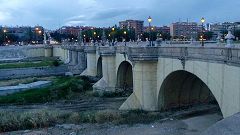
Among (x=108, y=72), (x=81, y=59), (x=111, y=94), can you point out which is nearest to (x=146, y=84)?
(x=111, y=94)

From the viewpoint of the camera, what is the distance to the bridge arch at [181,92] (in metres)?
22.6

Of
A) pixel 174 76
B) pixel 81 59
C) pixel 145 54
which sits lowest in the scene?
pixel 81 59

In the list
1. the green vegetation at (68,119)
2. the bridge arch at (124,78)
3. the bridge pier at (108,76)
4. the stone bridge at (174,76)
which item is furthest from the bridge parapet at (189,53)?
the bridge pier at (108,76)

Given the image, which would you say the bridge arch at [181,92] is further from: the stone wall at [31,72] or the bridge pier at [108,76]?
the stone wall at [31,72]

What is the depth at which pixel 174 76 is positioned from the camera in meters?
21.8

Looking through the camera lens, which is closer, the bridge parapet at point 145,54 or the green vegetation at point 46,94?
the bridge parapet at point 145,54

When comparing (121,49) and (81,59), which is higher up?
(121,49)

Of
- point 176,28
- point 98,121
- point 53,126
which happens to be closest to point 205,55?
point 98,121

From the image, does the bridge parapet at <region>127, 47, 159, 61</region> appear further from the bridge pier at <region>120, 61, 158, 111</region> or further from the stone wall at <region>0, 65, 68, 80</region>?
the stone wall at <region>0, 65, 68, 80</region>

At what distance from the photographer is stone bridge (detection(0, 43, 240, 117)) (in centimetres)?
1334

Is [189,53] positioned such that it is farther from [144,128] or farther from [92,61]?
[92,61]

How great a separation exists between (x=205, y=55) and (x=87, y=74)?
34.5m

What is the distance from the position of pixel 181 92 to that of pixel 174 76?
2628 mm

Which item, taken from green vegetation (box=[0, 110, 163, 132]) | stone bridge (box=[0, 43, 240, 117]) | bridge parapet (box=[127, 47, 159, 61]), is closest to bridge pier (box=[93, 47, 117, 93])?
stone bridge (box=[0, 43, 240, 117])
